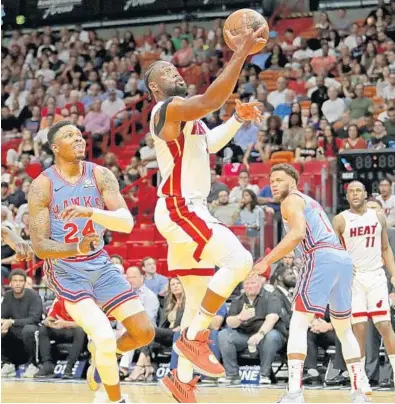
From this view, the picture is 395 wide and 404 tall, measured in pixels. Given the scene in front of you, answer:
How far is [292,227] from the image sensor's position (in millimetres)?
8055

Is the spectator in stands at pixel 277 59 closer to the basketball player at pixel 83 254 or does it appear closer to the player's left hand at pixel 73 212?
the basketball player at pixel 83 254

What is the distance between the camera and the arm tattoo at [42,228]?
7.04 meters

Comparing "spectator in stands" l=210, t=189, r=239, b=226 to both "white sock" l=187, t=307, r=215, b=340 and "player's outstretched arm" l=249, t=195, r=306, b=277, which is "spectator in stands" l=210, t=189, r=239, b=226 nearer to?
"player's outstretched arm" l=249, t=195, r=306, b=277

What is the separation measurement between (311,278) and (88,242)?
2198 millimetres

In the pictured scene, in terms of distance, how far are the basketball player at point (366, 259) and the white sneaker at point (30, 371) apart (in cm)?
454

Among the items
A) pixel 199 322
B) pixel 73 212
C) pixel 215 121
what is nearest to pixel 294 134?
pixel 215 121

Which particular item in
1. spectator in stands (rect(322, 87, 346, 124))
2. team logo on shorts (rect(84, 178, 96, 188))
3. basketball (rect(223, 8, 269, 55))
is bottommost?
team logo on shorts (rect(84, 178, 96, 188))

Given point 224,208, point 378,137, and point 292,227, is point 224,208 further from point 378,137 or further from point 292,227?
point 292,227

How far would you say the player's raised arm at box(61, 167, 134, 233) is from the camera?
21.9 feet

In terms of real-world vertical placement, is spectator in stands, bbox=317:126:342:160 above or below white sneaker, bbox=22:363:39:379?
above

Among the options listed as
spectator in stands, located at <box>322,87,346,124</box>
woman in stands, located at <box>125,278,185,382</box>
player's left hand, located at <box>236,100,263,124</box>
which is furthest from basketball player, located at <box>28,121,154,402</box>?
spectator in stands, located at <box>322,87,346,124</box>

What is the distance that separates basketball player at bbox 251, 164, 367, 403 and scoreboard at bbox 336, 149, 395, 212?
5.15 metres

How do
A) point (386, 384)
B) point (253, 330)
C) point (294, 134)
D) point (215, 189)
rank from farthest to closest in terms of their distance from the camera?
point (294, 134), point (215, 189), point (253, 330), point (386, 384)

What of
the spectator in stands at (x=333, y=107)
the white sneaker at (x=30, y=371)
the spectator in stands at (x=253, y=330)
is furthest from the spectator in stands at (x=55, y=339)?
the spectator in stands at (x=333, y=107)
